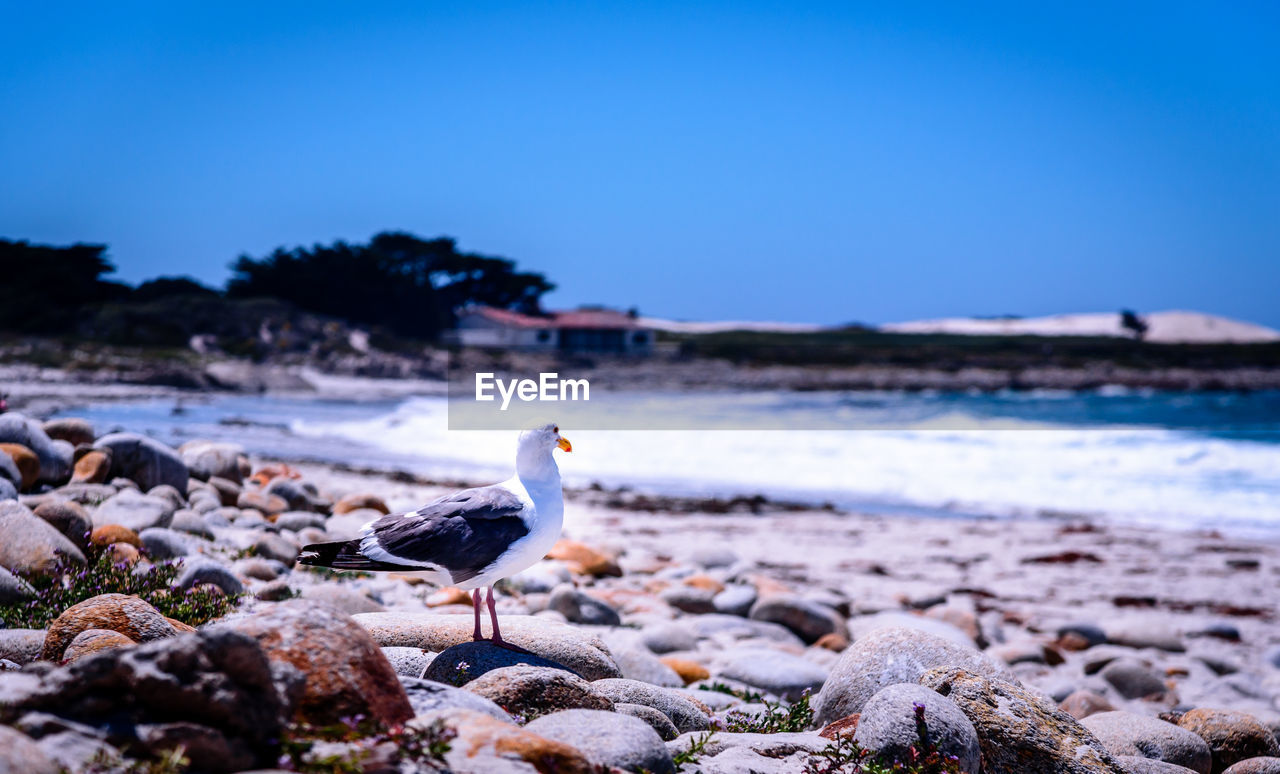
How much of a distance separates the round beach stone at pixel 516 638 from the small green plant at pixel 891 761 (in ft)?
4.82

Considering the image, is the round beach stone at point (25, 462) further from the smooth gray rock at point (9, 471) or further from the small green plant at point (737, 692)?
the small green plant at point (737, 692)

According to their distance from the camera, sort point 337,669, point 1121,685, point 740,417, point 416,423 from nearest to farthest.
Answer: point 337,669, point 1121,685, point 416,423, point 740,417

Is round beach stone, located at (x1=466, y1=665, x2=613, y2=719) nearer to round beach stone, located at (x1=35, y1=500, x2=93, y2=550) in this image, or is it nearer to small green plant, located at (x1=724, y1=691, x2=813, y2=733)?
small green plant, located at (x1=724, y1=691, x2=813, y2=733)

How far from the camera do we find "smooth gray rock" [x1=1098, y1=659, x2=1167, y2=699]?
26.0ft

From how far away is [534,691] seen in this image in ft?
12.4

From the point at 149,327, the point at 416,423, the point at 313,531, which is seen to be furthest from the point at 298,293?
the point at 313,531

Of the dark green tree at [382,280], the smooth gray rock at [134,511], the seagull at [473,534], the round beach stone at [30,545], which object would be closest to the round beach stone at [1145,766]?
the seagull at [473,534]

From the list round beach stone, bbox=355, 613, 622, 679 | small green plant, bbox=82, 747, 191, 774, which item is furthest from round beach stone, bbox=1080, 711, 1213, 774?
small green plant, bbox=82, 747, 191, 774

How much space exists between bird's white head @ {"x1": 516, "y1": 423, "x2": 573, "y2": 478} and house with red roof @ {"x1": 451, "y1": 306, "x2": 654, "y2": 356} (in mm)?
67625

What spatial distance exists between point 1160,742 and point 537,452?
3.77 meters

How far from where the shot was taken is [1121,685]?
316 inches

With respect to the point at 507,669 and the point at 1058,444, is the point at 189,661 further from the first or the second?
the point at 1058,444

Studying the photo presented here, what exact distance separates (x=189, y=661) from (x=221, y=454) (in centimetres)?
946

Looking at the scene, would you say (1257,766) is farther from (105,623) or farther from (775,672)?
(105,623)
